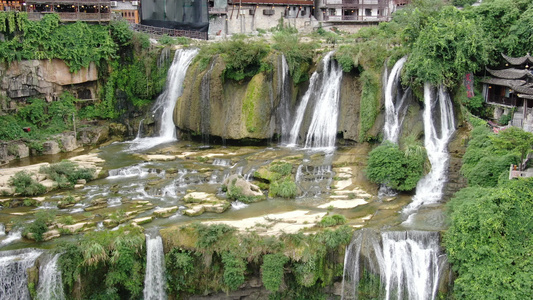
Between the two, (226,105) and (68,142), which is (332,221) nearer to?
(226,105)

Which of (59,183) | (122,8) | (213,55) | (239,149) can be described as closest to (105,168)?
(59,183)

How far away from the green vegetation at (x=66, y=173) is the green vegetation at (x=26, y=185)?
88cm

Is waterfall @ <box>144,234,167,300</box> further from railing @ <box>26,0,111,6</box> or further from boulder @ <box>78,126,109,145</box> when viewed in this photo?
railing @ <box>26,0,111,6</box>

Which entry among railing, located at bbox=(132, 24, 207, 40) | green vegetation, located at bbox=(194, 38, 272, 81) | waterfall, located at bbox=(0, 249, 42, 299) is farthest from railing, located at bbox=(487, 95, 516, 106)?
railing, located at bbox=(132, 24, 207, 40)

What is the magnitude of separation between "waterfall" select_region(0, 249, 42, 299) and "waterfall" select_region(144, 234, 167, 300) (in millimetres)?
3644

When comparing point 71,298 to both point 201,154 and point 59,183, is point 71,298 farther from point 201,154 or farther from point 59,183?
point 201,154

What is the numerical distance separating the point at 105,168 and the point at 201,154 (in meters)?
5.06

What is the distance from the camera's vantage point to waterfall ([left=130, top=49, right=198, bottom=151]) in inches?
1275

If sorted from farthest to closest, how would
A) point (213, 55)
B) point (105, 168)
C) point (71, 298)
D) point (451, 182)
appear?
point (213, 55)
point (105, 168)
point (451, 182)
point (71, 298)

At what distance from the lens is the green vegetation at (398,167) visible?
2200 centimetres

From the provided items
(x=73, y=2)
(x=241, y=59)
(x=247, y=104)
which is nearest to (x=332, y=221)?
(x=247, y=104)

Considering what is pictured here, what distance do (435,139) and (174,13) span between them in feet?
78.7

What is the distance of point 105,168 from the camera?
26203 mm

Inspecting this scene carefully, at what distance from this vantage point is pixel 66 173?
24.5m
